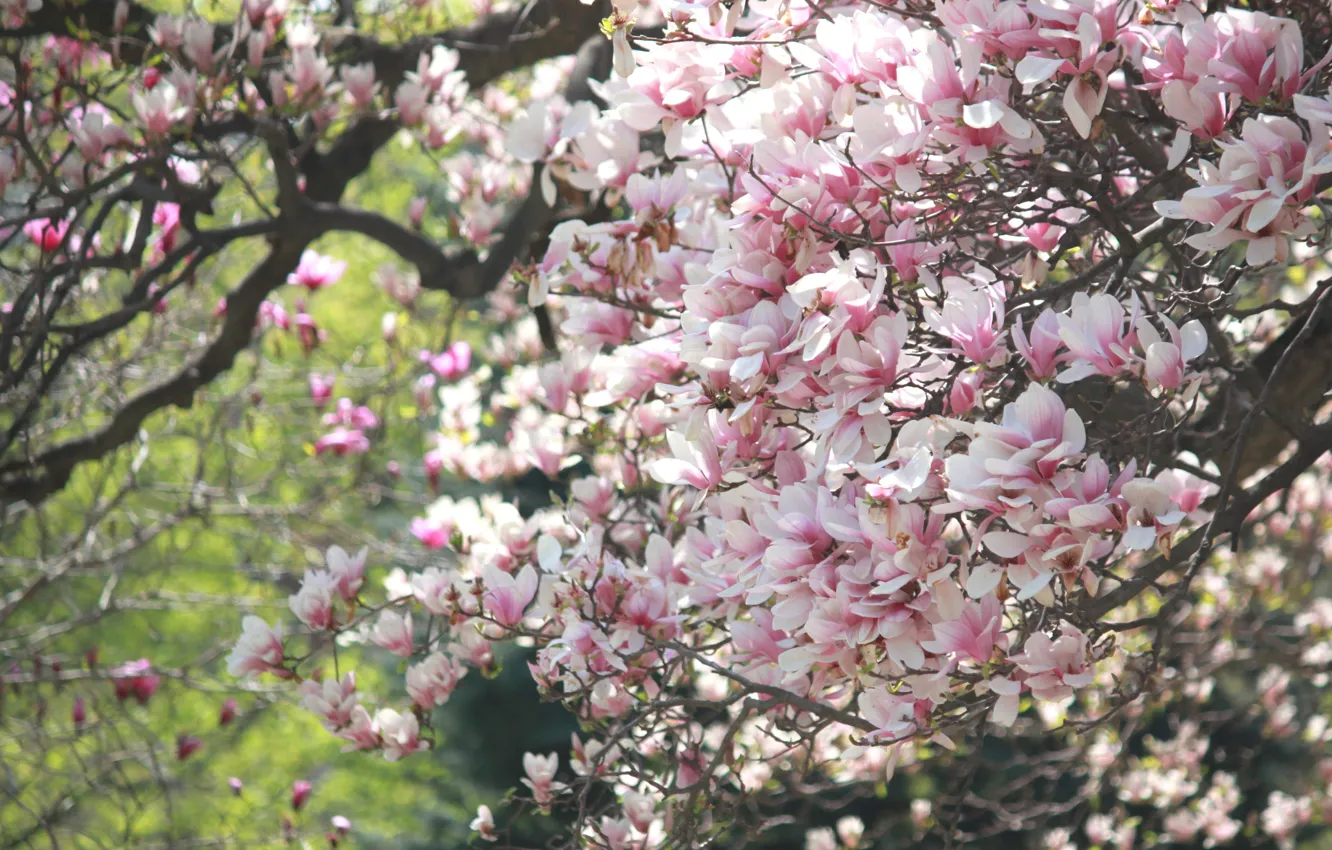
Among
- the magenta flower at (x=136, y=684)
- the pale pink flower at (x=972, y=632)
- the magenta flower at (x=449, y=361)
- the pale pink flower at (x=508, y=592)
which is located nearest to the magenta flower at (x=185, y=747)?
the magenta flower at (x=136, y=684)

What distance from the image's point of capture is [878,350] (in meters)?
1.34

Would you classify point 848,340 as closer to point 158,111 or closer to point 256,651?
point 256,651

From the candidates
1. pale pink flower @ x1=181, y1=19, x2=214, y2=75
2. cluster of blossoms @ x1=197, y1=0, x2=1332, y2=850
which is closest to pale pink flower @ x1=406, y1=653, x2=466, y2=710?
cluster of blossoms @ x1=197, y1=0, x2=1332, y2=850

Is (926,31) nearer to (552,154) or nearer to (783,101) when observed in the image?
(783,101)

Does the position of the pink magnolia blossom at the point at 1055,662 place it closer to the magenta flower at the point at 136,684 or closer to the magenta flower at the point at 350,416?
the magenta flower at the point at 136,684

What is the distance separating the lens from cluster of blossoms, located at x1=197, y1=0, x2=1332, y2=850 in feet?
4.11

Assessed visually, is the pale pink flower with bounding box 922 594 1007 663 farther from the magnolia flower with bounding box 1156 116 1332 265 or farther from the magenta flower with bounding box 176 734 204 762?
the magenta flower with bounding box 176 734 204 762

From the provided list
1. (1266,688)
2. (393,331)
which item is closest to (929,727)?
(393,331)

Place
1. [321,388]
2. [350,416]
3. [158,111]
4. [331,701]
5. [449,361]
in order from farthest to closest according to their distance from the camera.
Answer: [321,388], [350,416], [449,361], [158,111], [331,701]

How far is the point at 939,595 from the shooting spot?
131cm

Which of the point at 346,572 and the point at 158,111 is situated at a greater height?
the point at 158,111

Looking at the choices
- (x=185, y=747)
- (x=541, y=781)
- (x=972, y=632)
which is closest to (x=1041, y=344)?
(x=972, y=632)

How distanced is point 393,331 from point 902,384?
10.2ft

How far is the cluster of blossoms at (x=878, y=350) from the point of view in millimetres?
1253
